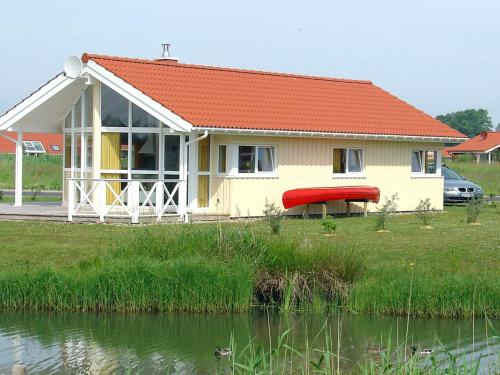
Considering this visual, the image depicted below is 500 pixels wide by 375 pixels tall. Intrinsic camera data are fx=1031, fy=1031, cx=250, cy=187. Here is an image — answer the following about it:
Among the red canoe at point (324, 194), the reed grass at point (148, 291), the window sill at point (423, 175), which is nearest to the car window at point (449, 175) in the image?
the window sill at point (423, 175)

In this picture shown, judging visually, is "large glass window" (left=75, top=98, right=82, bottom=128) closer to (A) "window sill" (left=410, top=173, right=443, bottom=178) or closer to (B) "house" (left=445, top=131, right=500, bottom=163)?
(A) "window sill" (left=410, top=173, right=443, bottom=178)

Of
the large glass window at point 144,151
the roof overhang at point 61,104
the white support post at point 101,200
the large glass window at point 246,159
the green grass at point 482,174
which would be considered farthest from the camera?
the green grass at point 482,174

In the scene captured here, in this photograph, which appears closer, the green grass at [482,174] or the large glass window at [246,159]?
the large glass window at [246,159]

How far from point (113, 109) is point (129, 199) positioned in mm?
3233

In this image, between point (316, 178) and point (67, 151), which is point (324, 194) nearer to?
point (316, 178)

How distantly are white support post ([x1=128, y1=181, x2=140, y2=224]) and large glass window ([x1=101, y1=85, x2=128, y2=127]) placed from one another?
2573 mm

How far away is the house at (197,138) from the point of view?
87.1 ft

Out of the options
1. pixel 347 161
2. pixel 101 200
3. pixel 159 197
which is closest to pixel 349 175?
pixel 347 161

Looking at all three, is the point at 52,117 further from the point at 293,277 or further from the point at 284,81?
the point at 293,277

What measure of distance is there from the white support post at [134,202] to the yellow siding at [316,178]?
3.12m

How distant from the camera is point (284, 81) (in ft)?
108

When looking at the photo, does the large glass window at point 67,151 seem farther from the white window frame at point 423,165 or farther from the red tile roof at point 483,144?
the red tile roof at point 483,144

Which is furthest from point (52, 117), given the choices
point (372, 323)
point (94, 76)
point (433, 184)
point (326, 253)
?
point (372, 323)

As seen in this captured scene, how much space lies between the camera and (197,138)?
26.2 metres
